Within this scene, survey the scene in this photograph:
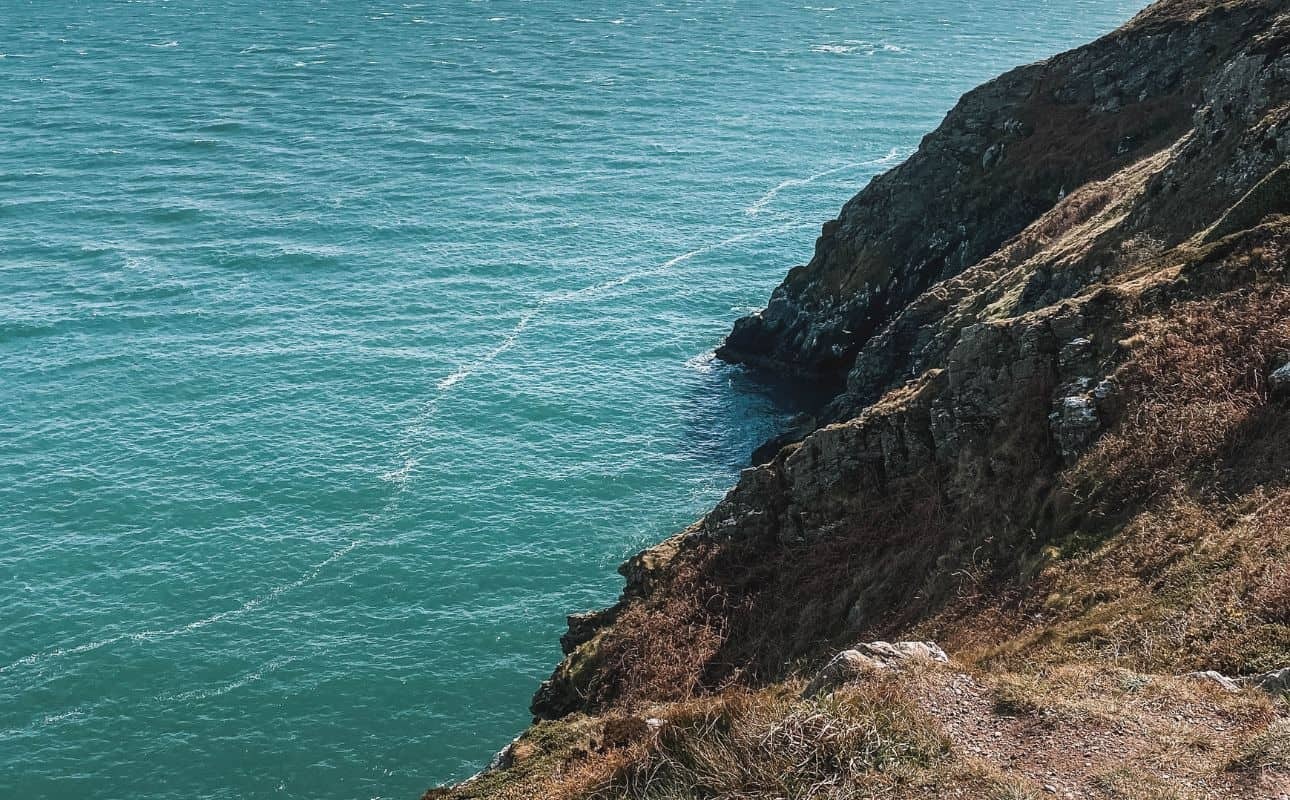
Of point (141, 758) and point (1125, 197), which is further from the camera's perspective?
point (1125, 197)

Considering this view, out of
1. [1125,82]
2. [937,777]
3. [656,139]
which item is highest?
[656,139]

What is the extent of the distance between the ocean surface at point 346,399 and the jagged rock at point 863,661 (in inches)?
1121

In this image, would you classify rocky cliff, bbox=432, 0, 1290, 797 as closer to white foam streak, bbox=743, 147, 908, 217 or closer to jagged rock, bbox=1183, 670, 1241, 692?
jagged rock, bbox=1183, 670, 1241, 692

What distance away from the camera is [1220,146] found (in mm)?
46688

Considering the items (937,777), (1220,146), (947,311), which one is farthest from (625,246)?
(937,777)

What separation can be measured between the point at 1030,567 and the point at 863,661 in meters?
8.13

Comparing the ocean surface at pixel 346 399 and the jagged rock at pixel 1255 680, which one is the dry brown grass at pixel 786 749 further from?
the ocean surface at pixel 346 399

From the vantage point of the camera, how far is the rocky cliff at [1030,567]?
Answer: 1988 centimetres

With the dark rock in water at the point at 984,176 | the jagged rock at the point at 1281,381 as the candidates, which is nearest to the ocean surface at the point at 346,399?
the dark rock in water at the point at 984,176

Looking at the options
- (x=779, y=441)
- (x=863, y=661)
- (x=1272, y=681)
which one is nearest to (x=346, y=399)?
(x=779, y=441)

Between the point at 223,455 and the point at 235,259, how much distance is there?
128 ft

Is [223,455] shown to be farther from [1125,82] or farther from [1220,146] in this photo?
[1125,82]

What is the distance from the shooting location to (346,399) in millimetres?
80000

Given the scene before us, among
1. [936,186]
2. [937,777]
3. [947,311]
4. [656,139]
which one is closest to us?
[937,777]
